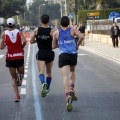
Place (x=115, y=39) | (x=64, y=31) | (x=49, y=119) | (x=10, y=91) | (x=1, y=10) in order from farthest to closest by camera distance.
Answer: (x=1, y=10)
(x=115, y=39)
(x=10, y=91)
(x=64, y=31)
(x=49, y=119)

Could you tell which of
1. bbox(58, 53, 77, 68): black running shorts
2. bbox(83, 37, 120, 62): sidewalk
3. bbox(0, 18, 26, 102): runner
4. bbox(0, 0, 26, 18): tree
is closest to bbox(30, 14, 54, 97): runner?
bbox(0, 18, 26, 102): runner

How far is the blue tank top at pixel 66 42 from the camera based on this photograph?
960 centimetres

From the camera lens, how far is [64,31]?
31.6ft

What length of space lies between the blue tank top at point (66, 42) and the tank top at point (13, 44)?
1002 mm

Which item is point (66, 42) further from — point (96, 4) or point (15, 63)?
point (96, 4)

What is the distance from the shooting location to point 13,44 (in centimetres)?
1025

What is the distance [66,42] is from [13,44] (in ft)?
4.10

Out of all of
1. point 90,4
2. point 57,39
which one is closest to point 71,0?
point 90,4

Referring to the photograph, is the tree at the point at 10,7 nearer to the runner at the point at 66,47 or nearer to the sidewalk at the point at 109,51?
the sidewalk at the point at 109,51

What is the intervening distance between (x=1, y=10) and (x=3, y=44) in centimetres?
9988

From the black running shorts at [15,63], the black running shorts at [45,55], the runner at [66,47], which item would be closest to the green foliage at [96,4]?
the black running shorts at [45,55]

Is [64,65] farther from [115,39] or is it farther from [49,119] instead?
[115,39]

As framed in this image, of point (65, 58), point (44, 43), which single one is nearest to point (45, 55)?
point (44, 43)

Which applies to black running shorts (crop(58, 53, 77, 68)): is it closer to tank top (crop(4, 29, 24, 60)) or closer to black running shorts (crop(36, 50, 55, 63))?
tank top (crop(4, 29, 24, 60))
